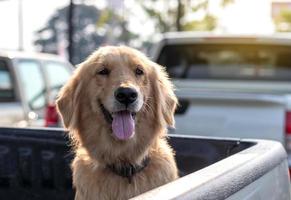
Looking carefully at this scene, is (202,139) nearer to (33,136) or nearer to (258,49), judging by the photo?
(33,136)

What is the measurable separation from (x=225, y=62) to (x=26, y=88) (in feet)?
9.58

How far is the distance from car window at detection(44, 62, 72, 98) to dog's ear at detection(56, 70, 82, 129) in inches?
226

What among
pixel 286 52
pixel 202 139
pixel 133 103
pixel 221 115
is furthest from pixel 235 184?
pixel 286 52

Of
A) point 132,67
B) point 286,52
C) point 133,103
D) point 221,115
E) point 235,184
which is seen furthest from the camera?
point 286,52

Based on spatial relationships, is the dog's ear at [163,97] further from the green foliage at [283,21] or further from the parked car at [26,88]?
the green foliage at [283,21]

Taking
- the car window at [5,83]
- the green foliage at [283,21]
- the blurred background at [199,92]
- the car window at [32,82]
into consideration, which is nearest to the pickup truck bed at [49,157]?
the blurred background at [199,92]

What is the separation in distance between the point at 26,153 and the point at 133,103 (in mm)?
1016

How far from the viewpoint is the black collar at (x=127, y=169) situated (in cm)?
376

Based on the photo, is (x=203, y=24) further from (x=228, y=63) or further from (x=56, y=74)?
(x=228, y=63)

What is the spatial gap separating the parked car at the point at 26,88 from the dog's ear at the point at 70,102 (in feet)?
11.2

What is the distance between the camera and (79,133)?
13.4 feet

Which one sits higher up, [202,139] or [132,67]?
[132,67]

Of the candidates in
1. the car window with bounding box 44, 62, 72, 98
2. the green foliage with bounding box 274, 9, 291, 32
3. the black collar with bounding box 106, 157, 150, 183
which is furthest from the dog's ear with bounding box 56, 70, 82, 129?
the green foliage with bounding box 274, 9, 291, 32

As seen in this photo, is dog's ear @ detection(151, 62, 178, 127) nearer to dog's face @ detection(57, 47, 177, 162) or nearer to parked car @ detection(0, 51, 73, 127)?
dog's face @ detection(57, 47, 177, 162)
